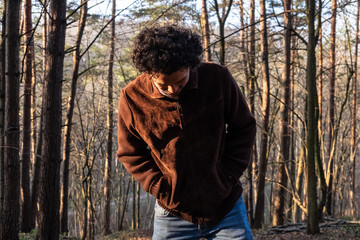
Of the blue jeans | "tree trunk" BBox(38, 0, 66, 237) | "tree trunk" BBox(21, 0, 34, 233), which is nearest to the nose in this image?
the blue jeans

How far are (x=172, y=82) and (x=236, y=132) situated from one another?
49 cm

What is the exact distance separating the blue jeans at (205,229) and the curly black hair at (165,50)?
848mm

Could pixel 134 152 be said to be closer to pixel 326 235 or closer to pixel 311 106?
pixel 311 106

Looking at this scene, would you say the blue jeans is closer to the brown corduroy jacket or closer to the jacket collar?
the brown corduroy jacket

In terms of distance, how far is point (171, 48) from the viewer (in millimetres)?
1846

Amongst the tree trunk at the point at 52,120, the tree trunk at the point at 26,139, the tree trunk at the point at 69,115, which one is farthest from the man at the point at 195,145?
the tree trunk at the point at 26,139

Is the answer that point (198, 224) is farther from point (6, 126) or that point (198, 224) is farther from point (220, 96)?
point (6, 126)

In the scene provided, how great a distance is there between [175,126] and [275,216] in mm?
7804

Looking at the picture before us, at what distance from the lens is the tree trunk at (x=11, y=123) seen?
6094 millimetres

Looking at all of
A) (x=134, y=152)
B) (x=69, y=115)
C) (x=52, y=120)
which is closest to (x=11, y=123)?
(x=52, y=120)

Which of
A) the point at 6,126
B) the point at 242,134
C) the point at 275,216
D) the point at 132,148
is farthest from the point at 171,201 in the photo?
the point at 275,216

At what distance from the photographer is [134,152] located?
230 centimetres

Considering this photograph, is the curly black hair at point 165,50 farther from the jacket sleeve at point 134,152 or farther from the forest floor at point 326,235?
the forest floor at point 326,235

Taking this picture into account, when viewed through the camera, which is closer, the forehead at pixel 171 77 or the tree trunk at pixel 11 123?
the forehead at pixel 171 77
